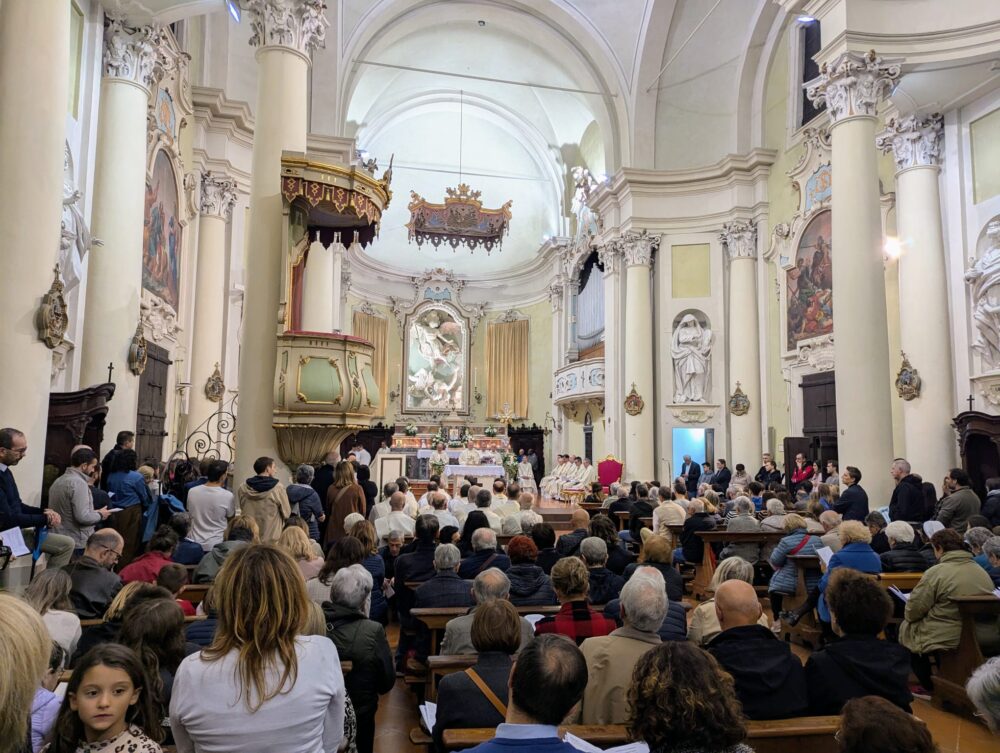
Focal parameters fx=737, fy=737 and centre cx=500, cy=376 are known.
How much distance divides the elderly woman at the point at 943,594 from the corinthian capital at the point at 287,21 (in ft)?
21.2

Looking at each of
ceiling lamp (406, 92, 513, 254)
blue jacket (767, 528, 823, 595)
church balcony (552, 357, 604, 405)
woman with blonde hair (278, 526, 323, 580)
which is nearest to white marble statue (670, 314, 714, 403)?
church balcony (552, 357, 604, 405)

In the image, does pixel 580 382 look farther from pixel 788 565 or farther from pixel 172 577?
pixel 172 577

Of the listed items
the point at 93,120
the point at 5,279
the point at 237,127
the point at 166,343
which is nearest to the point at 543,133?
the point at 237,127

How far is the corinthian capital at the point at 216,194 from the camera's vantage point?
1166 centimetres

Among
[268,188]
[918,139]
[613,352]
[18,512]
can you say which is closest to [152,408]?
[268,188]

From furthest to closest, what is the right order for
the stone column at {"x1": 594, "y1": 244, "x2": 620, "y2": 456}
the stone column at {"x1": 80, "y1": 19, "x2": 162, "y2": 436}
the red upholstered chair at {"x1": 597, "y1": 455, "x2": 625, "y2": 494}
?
the stone column at {"x1": 594, "y1": 244, "x2": 620, "y2": 456} → the red upholstered chair at {"x1": 597, "y1": 455, "x2": 625, "y2": 494} → the stone column at {"x1": 80, "y1": 19, "x2": 162, "y2": 436}

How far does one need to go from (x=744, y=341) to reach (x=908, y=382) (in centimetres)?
488

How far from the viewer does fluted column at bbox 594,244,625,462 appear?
1603cm

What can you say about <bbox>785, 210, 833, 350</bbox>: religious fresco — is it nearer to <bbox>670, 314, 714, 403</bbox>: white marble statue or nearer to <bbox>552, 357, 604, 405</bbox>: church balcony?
<bbox>670, 314, 714, 403</bbox>: white marble statue

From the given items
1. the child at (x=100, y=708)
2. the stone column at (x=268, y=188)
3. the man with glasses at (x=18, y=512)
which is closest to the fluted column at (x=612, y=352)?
the stone column at (x=268, y=188)

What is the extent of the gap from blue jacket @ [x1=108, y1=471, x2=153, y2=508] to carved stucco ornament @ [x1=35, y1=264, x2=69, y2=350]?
1110mm

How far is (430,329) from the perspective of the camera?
23781 millimetres

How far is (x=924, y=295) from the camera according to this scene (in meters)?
10.1

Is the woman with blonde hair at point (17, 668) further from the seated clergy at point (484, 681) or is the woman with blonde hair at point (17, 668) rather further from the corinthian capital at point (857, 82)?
the corinthian capital at point (857, 82)
